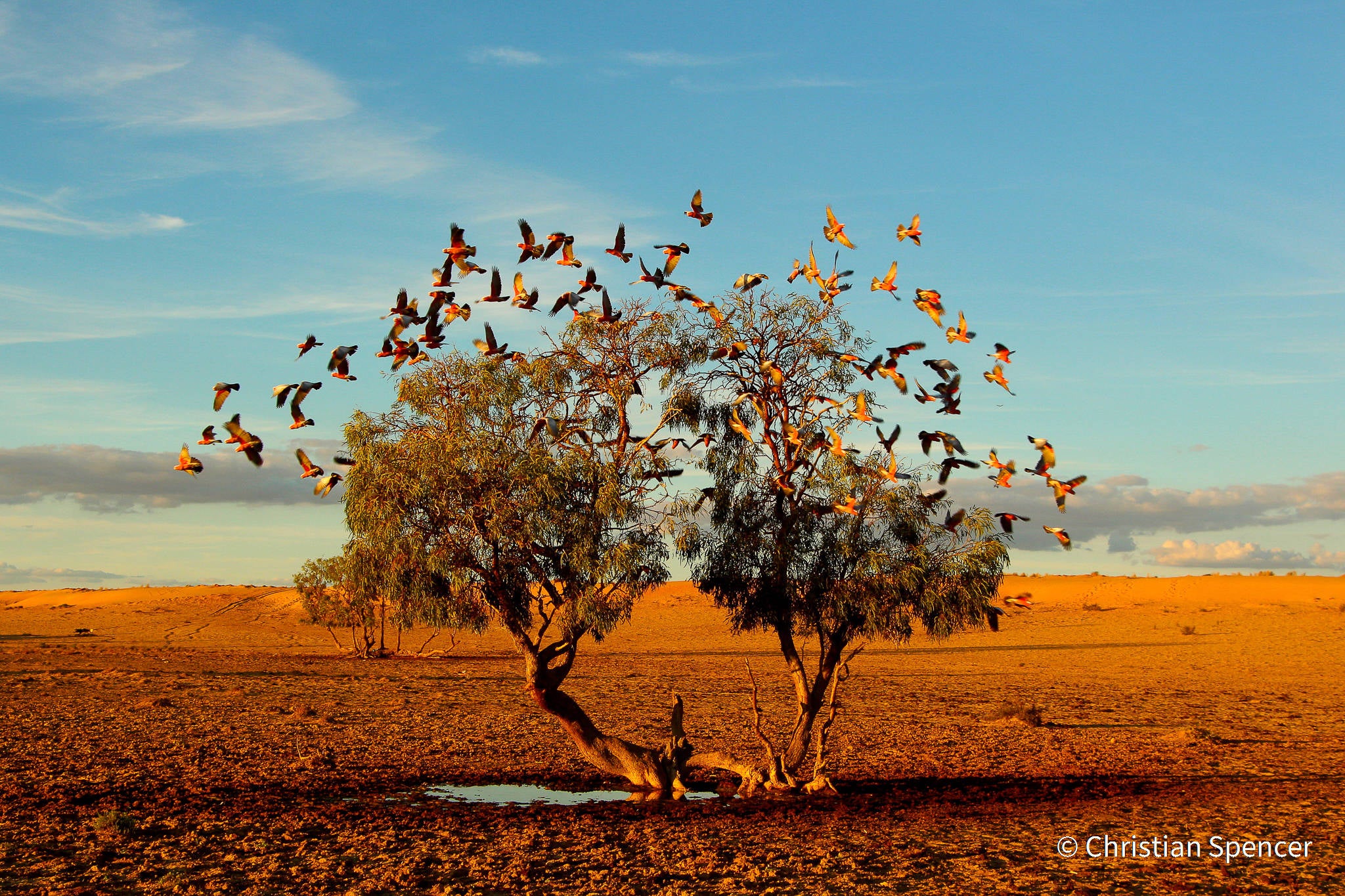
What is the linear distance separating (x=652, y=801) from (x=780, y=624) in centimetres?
317

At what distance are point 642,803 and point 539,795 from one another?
2.07 metres

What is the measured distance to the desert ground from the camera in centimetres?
1152

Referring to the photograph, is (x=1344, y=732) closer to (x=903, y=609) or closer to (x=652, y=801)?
(x=903, y=609)

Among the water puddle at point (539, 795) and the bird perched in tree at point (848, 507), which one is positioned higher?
→ the bird perched in tree at point (848, 507)

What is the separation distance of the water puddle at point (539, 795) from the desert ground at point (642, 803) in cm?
36

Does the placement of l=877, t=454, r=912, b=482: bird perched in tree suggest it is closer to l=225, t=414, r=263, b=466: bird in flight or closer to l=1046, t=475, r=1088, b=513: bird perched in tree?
l=1046, t=475, r=1088, b=513: bird perched in tree

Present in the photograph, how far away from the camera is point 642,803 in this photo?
15234 mm

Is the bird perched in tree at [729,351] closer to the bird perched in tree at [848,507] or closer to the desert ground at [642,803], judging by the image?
the bird perched in tree at [848,507]

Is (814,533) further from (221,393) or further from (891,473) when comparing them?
(221,393)

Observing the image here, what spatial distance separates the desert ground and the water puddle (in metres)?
0.36

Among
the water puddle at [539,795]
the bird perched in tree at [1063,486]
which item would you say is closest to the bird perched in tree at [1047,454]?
the bird perched in tree at [1063,486]

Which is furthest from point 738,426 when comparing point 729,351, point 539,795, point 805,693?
point 539,795

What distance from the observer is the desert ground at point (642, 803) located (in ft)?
37.8

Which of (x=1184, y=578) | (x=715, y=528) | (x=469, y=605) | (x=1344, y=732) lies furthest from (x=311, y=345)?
(x=1184, y=578)
